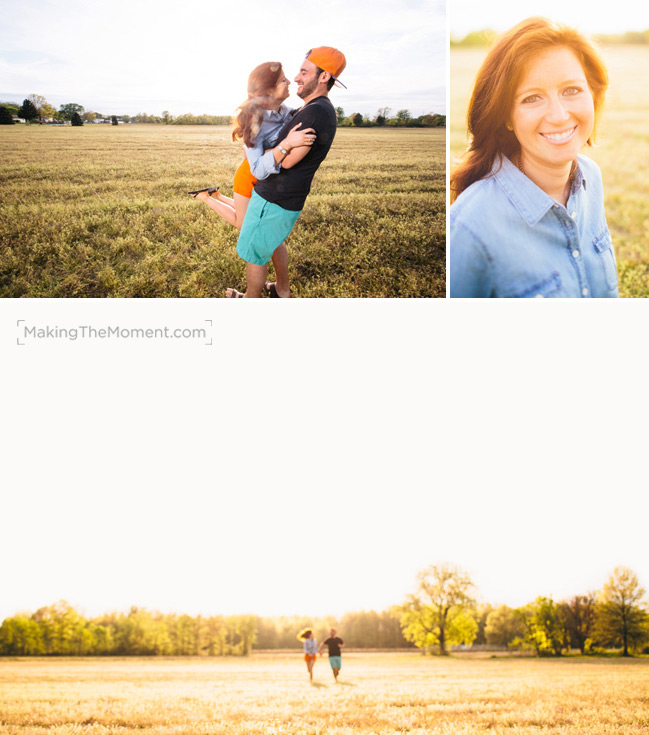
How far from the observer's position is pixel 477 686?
4.11 meters

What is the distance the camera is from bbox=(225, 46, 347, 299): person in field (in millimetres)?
4105

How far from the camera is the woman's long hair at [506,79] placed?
3979 mm

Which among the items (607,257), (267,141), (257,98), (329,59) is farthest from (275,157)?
(607,257)

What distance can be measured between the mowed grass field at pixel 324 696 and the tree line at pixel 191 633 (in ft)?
0.21

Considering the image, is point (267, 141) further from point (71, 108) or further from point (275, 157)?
point (71, 108)

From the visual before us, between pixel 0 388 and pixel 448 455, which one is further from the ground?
pixel 0 388

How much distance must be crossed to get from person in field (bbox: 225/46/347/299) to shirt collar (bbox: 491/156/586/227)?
107cm

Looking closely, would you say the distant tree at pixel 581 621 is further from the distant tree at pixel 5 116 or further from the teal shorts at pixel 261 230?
the distant tree at pixel 5 116

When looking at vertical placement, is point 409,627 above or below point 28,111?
below

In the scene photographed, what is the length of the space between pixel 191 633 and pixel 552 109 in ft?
12.6

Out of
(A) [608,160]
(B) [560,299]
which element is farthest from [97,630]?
(A) [608,160]

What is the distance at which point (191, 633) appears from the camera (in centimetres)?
421

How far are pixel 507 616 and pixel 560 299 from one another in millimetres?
2029

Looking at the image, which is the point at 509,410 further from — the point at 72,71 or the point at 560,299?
the point at 72,71
